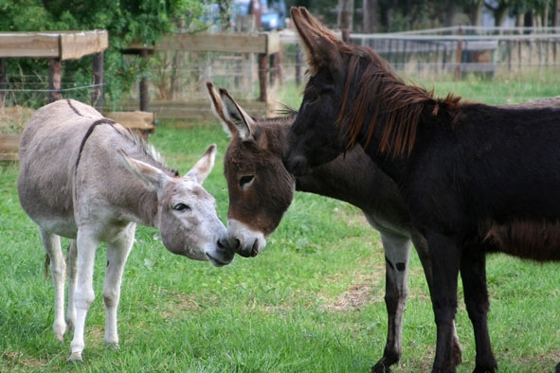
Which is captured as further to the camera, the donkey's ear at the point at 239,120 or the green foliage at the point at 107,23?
the green foliage at the point at 107,23

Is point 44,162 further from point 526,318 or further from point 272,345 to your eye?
point 526,318

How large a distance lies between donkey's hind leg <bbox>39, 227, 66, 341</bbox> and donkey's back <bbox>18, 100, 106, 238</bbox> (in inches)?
6.2

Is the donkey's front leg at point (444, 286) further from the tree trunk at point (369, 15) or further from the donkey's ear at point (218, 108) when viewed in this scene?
the tree trunk at point (369, 15)

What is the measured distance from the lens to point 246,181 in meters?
4.50

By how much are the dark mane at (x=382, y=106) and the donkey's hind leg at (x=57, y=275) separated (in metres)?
2.37

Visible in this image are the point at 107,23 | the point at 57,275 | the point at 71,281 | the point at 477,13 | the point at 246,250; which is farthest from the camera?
the point at 477,13

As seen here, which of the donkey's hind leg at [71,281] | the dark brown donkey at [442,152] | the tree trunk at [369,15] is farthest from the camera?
the tree trunk at [369,15]

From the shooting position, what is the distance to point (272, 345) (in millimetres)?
4684

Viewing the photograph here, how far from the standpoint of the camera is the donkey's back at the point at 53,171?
501 cm

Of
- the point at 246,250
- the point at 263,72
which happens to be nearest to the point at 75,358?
the point at 246,250

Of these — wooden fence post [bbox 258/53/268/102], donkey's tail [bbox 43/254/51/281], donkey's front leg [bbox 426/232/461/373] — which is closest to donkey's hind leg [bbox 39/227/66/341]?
donkey's tail [bbox 43/254/51/281]

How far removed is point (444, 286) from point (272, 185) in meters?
1.21

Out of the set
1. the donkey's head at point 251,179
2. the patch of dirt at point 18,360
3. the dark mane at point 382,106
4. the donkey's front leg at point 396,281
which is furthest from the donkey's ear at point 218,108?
the patch of dirt at point 18,360

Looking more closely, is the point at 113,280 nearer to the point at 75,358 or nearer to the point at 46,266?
the point at 75,358
